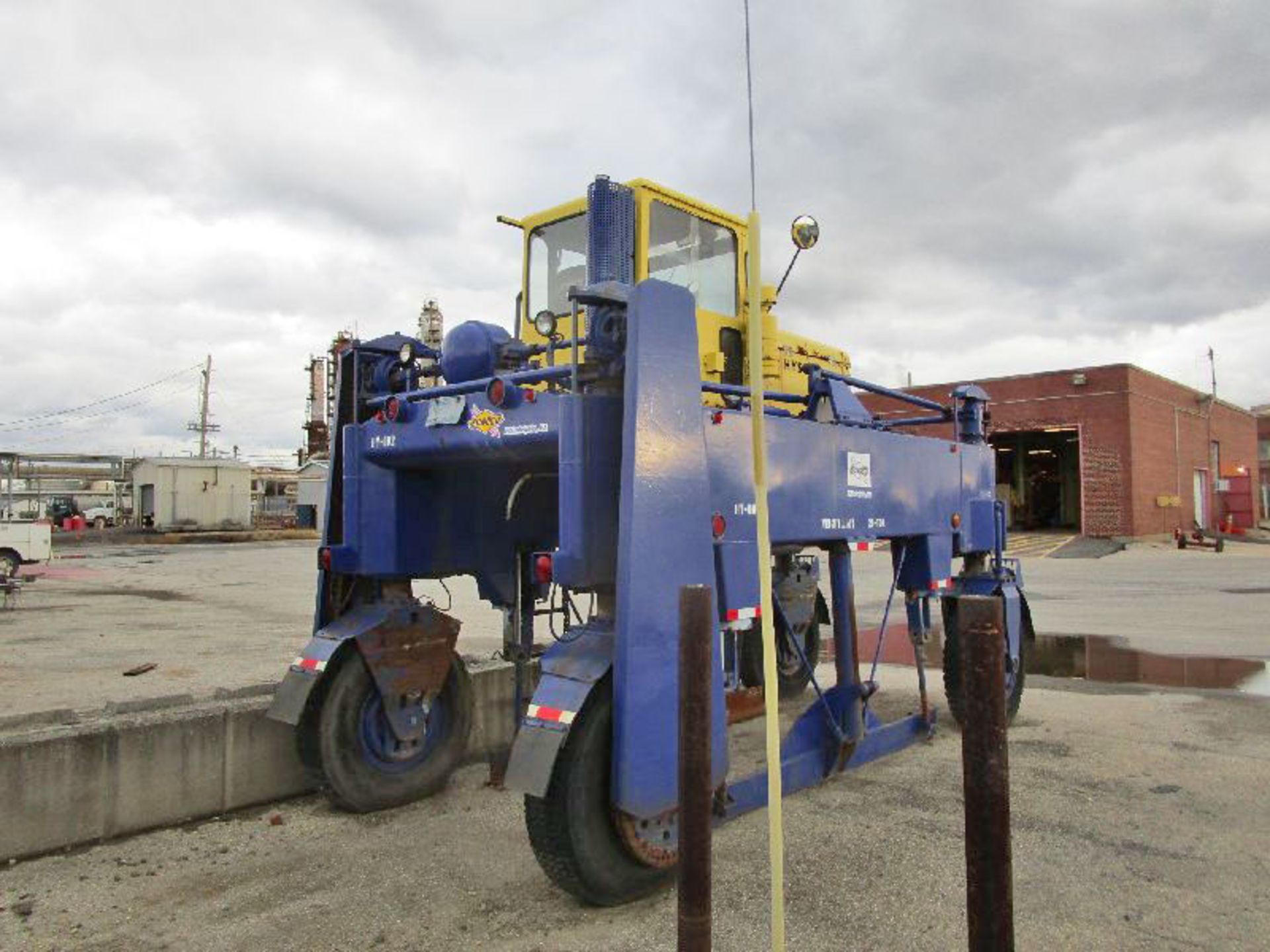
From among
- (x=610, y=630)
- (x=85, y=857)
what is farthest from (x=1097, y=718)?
(x=85, y=857)

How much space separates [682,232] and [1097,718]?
5.17 meters

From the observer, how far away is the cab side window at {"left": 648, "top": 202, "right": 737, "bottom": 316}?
629cm

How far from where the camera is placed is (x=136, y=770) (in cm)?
489

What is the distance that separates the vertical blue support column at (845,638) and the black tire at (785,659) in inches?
103

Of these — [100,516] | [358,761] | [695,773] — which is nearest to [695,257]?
[358,761]

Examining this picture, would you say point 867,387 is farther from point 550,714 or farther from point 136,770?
point 136,770

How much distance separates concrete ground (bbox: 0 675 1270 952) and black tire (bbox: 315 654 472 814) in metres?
0.13

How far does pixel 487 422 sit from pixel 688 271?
2391 mm

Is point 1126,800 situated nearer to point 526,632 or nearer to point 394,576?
point 526,632

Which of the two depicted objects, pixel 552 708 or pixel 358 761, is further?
pixel 358 761

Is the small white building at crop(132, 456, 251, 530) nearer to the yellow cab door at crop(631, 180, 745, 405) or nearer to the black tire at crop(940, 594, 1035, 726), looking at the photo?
the yellow cab door at crop(631, 180, 745, 405)

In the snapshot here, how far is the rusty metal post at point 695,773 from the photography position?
105 inches

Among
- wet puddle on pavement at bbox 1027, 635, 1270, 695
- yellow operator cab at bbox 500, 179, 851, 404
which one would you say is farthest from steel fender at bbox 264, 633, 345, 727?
wet puddle on pavement at bbox 1027, 635, 1270, 695

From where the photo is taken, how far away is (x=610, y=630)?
13.7ft
